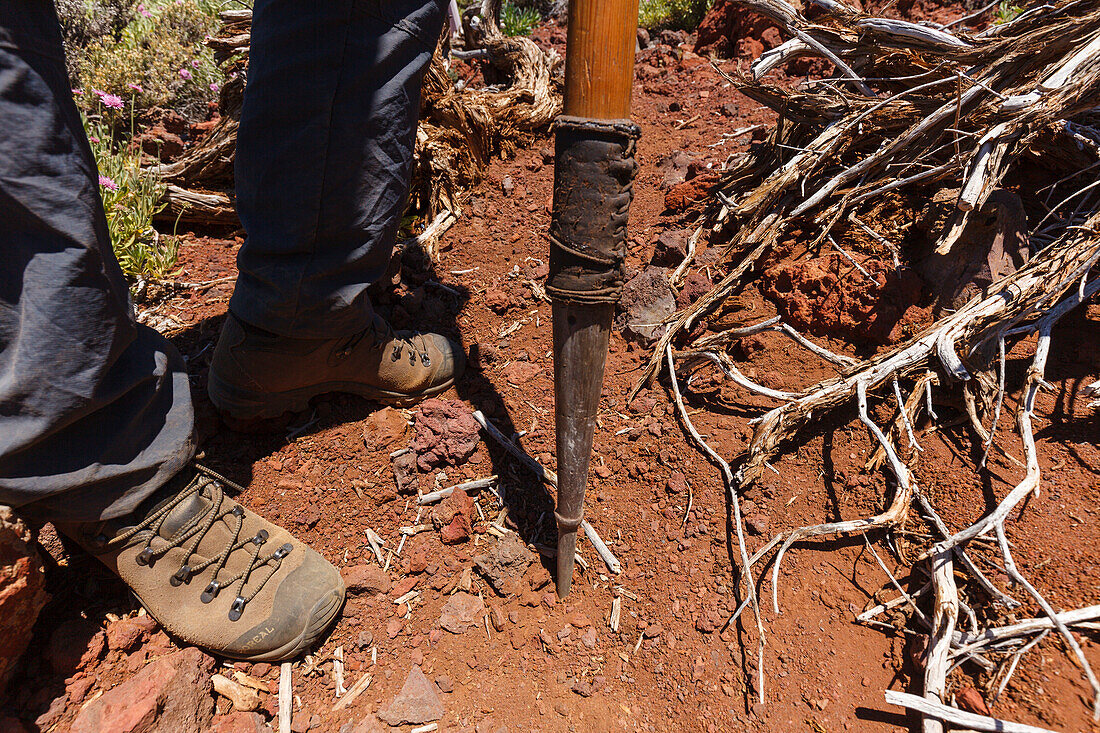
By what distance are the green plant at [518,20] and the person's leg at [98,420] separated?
4764 millimetres

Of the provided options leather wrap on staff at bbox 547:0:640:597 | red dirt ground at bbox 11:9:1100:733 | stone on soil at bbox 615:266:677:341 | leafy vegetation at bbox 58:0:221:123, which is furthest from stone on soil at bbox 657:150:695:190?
leafy vegetation at bbox 58:0:221:123

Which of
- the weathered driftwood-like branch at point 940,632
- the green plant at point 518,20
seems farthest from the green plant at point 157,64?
the weathered driftwood-like branch at point 940,632

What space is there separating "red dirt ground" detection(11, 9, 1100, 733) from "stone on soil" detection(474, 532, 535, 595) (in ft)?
0.15

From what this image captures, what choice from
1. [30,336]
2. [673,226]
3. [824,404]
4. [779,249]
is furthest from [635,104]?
[30,336]

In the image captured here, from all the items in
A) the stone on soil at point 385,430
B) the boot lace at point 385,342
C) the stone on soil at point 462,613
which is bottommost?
the stone on soil at point 462,613

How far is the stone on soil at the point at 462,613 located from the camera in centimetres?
159

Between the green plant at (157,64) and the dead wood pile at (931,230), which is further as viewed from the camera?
the green plant at (157,64)

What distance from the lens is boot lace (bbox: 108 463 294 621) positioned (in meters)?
1.40

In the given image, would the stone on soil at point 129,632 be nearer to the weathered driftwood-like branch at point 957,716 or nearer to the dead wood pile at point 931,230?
the dead wood pile at point 931,230

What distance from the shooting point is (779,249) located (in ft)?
7.43

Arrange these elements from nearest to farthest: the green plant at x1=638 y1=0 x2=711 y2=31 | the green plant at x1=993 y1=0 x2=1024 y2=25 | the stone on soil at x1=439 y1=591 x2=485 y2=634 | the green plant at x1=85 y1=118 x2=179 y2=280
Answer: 1. the stone on soil at x1=439 y1=591 x2=485 y2=634
2. the green plant at x1=85 y1=118 x2=179 y2=280
3. the green plant at x1=993 y1=0 x2=1024 y2=25
4. the green plant at x1=638 y1=0 x2=711 y2=31

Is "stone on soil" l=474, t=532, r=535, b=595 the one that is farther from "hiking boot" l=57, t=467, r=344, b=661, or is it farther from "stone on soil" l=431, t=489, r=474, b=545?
"hiking boot" l=57, t=467, r=344, b=661

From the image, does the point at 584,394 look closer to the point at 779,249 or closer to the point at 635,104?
the point at 779,249

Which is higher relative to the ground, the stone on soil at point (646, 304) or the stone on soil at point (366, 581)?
the stone on soil at point (646, 304)
